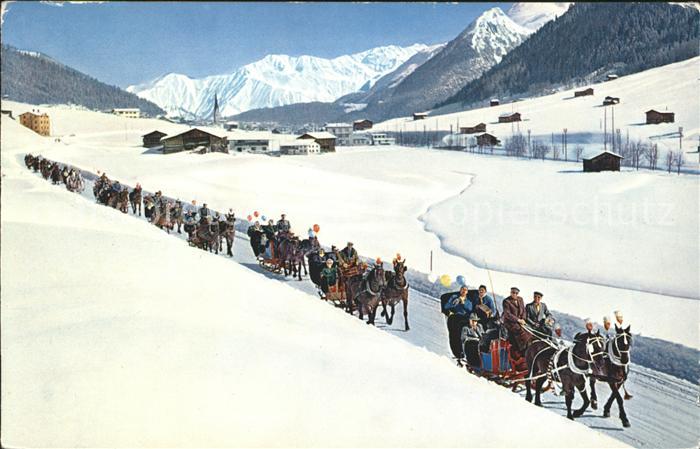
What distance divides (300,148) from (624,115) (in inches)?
1931

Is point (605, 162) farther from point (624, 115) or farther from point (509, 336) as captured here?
point (509, 336)

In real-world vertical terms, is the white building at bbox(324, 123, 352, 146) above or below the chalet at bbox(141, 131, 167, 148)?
above

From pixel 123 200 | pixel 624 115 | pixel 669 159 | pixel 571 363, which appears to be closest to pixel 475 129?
pixel 624 115

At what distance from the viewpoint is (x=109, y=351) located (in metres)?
8.39

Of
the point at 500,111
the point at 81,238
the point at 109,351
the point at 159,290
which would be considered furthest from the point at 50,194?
the point at 500,111

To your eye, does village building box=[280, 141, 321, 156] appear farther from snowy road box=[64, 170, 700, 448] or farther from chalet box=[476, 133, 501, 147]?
snowy road box=[64, 170, 700, 448]

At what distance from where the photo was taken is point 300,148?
95.6 meters

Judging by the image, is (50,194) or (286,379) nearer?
(286,379)

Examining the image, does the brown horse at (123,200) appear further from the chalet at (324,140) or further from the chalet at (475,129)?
the chalet at (475,129)

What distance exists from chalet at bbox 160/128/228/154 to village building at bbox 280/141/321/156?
67.2 ft

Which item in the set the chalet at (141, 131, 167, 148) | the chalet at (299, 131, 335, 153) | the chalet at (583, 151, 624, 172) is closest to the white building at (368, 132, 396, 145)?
the chalet at (299, 131, 335, 153)

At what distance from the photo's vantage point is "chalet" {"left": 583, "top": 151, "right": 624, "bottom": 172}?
51.9 metres

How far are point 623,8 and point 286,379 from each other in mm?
214570

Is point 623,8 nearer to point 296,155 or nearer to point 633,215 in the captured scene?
point 296,155
